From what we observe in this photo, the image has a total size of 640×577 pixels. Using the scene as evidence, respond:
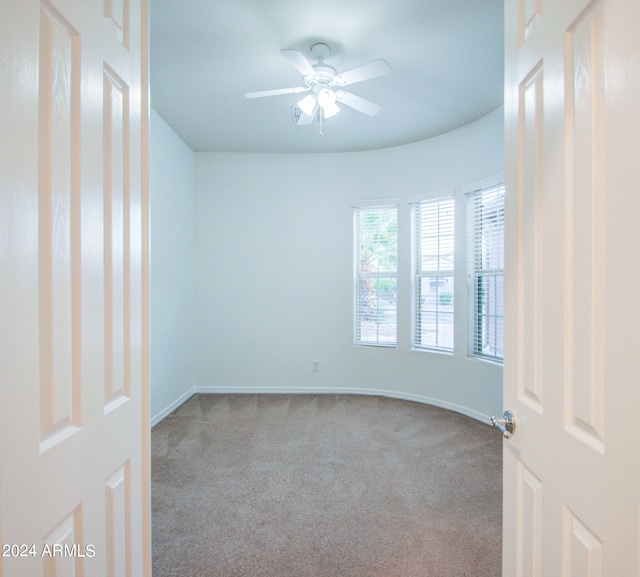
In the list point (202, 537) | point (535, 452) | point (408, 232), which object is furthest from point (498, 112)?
point (202, 537)

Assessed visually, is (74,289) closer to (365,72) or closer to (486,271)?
(365,72)

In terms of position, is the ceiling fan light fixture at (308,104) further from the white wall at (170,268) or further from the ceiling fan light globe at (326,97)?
the white wall at (170,268)

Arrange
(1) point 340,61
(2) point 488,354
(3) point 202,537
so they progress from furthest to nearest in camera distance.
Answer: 1. (2) point 488,354
2. (1) point 340,61
3. (3) point 202,537

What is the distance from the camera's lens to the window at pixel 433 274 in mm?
4281

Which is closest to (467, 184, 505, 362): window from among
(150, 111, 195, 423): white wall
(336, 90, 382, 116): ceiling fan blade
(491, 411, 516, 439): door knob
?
(336, 90, 382, 116): ceiling fan blade

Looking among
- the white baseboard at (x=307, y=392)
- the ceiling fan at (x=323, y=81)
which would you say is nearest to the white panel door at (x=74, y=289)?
the ceiling fan at (x=323, y=81)

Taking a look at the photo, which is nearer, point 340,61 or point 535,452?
point 535,452

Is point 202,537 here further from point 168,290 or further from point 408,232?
point 408,232

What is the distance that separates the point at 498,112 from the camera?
3.62m

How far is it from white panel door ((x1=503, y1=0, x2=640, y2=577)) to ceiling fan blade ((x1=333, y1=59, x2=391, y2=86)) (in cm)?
137

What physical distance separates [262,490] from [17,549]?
205cm

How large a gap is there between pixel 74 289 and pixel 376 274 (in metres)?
4.08

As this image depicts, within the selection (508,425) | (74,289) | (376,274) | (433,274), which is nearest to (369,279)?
(376,274)

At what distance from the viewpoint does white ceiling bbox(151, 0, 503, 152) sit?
2348mm
